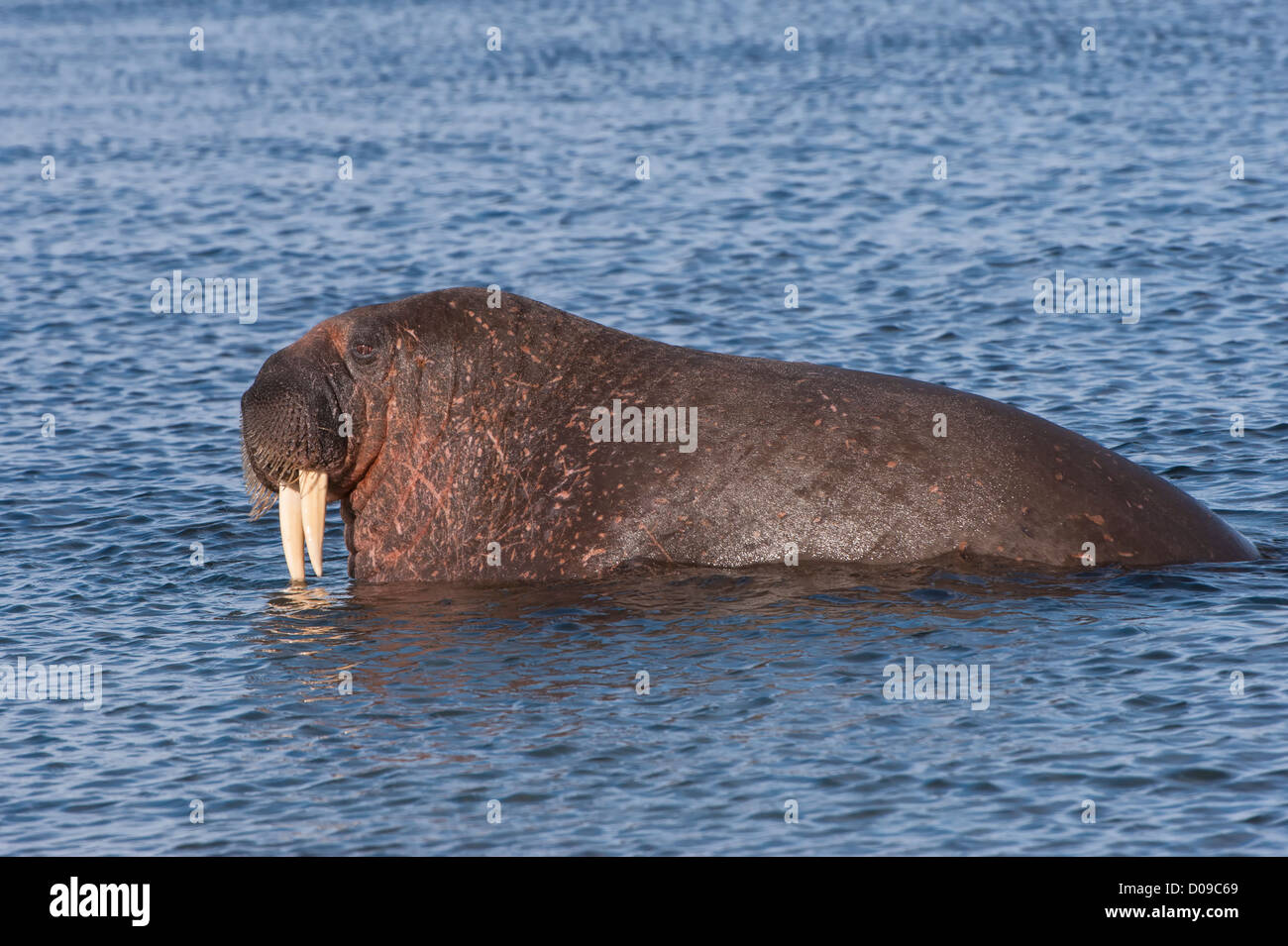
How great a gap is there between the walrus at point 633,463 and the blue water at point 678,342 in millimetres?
247

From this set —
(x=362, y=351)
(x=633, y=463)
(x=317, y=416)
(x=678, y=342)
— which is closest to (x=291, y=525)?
(x=317, y=416)

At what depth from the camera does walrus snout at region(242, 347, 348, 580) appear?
1067 centimetres

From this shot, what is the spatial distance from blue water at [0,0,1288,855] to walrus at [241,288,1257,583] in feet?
0.81

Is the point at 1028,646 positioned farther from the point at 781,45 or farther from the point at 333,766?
the point at 781,45

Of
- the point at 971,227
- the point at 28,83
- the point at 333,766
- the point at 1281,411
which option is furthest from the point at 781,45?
the point at 333,766

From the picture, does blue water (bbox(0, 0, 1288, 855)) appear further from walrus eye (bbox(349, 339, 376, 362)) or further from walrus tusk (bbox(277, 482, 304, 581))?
walrus eye (bbox(349, 339, 376, 362))

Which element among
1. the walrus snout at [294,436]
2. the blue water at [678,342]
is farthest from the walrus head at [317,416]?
the blue water at [678,342]

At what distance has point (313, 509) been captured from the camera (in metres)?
11.0

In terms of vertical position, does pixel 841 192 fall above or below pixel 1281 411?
above

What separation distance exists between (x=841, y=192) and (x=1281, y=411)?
11.5 metres

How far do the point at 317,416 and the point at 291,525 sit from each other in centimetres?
77

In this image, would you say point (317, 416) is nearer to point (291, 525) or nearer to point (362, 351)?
point (362, 351)

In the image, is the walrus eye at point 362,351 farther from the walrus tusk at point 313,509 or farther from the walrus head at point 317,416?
the walrus tusk at point 313,509
